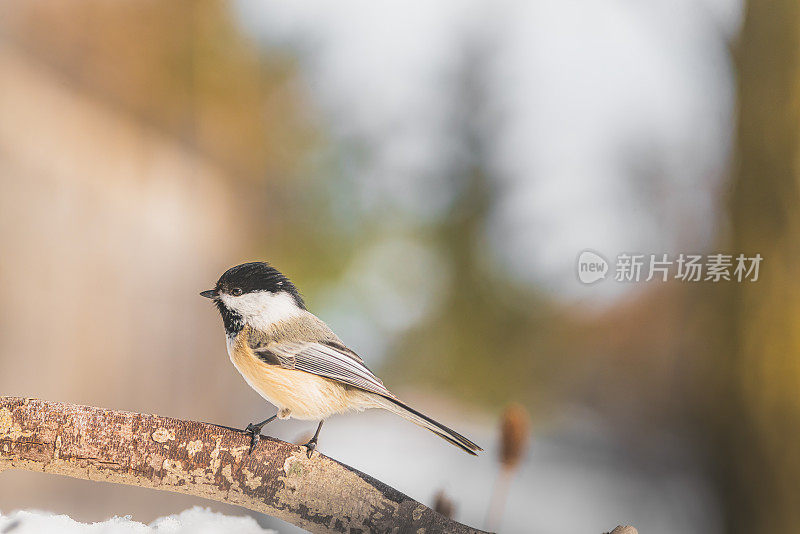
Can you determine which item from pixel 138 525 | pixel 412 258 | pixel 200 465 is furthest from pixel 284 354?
pixel 412 258

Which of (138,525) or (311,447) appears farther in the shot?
(138,525)

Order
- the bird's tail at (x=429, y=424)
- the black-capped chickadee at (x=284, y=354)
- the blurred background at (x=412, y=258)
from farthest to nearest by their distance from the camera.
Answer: the blurred background at (x=412, y=258)
the black-capped chickadee at (x=284, y=354)
the bird's tail at (x=429, y=424)

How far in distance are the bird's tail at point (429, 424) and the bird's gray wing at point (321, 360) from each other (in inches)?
0.8

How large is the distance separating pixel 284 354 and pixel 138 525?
0.37 meters

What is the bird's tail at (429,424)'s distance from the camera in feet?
2.26

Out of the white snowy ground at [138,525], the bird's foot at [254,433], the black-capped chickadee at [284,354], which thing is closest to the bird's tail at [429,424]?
the black-capped chickadee at [284,354]

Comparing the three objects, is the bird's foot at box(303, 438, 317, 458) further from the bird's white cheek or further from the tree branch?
the bird's white cheek

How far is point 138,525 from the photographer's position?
0.90 m

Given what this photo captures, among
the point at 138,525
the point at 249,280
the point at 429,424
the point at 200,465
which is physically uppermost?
the point at 249,280

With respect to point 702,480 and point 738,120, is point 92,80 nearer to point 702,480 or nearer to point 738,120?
point 738,120

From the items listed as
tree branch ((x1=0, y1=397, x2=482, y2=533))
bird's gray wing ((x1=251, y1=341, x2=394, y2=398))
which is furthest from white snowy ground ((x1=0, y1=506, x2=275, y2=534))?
bird's gray wing ((x1=251, y1=341, x2=394, y2=398))

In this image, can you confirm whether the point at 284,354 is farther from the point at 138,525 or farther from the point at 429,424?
the point at 138,525

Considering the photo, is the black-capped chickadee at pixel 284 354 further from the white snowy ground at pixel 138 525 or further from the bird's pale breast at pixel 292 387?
the white snowy ground at pixel 138 525

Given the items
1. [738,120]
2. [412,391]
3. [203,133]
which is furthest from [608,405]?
[203,133]
